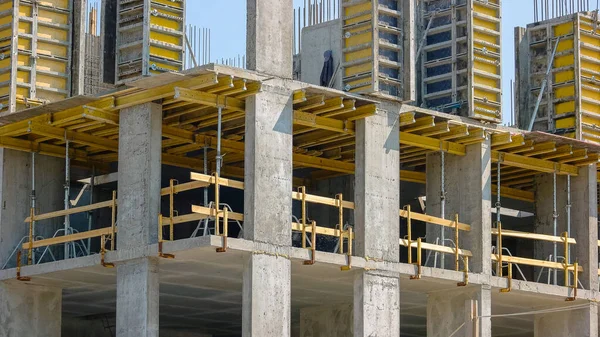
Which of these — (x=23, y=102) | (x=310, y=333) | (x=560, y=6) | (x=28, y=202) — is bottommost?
(x=310, y=333)

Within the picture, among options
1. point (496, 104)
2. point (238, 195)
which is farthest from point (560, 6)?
point (238, 195)

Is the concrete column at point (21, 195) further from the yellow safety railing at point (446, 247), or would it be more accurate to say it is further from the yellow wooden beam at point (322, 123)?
the yellow safety railing at point (446, 247)

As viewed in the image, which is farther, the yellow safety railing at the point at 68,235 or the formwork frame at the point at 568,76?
the formwork frame at the point at 568,76

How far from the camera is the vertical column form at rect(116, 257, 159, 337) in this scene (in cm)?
2886

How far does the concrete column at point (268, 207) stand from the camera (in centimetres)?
2847

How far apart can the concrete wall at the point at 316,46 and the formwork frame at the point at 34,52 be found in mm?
5840

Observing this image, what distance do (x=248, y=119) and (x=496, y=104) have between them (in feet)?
23.4

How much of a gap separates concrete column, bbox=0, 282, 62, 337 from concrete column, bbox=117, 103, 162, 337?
3.45 metres

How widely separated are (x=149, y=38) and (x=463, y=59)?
751 centimetres

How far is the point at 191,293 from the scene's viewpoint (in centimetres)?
3375

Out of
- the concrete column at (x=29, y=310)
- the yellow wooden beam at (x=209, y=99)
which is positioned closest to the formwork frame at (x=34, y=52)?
the concrete column at (x=29, y=310)

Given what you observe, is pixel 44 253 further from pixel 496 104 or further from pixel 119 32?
pixel 496 104

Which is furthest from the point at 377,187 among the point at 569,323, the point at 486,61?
the point at 569,323

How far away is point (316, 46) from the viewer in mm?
35594
